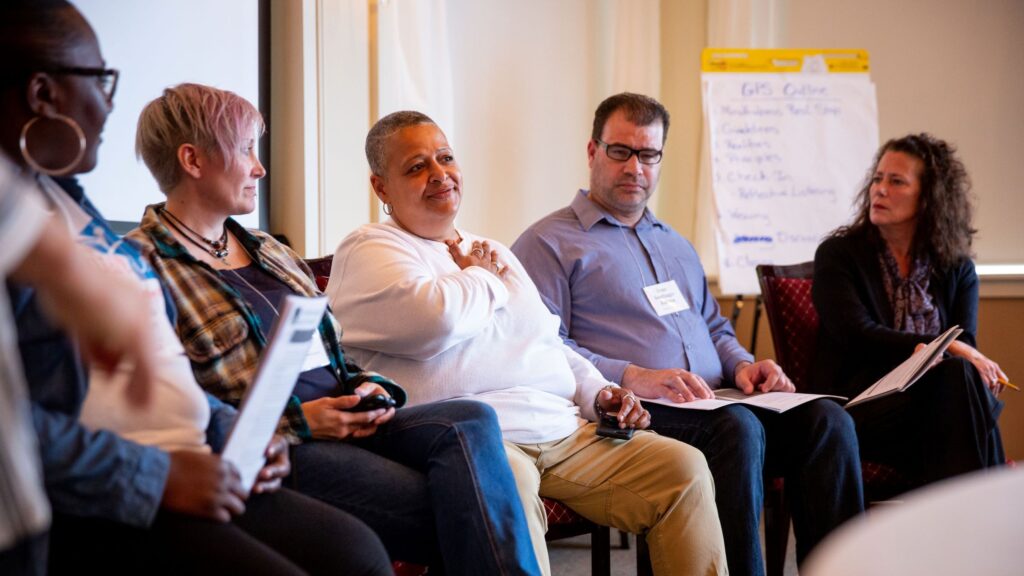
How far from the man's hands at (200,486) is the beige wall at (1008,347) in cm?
377

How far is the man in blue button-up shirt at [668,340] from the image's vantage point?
2242 millimetres

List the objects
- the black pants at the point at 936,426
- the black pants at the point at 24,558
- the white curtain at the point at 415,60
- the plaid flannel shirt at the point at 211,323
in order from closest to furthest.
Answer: the black pants at the point at 24,558 → the plaid flannel shirt at the point at 211,323 → the black pants at the point at 936,426 → the white curtain at the point at 415,60

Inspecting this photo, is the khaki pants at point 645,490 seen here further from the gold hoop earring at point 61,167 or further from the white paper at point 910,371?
the gold hoop earring at point 61,167

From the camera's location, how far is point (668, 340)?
2.66m

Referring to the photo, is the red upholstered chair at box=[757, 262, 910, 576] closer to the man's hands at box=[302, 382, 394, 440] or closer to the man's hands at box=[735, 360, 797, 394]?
the man's hands at box=[735, 360, 797, 394]

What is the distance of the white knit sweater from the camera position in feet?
6.46

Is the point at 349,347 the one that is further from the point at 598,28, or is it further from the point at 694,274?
the point at 598,28

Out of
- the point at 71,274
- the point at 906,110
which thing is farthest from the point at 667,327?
the point at 906,110

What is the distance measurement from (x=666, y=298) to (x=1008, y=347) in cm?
224

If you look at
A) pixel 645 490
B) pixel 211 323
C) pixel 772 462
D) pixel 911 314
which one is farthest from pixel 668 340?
pixel 211 323

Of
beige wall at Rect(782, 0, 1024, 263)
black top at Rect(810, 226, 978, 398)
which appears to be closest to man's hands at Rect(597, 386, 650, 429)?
black top at Rect(810, 226, 978, 398)

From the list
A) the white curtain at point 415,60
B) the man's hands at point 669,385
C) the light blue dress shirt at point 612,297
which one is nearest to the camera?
the man's hands at point 669,385

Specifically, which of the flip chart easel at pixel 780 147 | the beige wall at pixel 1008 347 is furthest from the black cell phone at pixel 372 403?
the beige wall at pixel 1008 347

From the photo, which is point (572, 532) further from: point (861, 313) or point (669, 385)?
point (861, 313)
